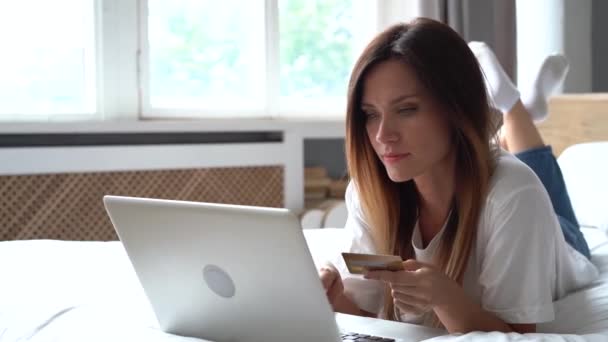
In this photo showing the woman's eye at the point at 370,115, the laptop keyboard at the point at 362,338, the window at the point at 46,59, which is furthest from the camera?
the window at the point at 46,59

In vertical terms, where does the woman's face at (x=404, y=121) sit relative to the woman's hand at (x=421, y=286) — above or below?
above

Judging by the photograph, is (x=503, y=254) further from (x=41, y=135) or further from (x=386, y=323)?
(x=41, y=135)

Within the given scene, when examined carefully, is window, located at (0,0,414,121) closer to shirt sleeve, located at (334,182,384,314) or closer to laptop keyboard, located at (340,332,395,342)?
shirt sleeve, located at (334,182,384,314)

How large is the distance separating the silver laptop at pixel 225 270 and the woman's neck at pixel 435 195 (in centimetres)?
44

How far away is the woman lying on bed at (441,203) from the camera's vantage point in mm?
1221

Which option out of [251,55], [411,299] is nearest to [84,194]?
[251,55]

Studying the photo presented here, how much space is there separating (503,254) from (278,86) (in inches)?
90.7

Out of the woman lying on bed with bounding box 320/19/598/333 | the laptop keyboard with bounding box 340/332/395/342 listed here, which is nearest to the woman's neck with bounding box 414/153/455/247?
the woman lying on bed with bounding box 320/19/598/333

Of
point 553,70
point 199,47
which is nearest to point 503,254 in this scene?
point 553,70

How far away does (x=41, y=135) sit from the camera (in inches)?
114

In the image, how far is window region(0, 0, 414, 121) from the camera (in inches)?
115

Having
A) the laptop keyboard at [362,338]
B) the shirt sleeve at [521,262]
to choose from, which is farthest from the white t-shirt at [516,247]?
the laptop keyboard at [362,338]

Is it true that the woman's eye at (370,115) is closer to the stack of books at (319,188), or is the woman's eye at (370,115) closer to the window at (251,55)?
the window at (251,55)

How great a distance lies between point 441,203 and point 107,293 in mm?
641
